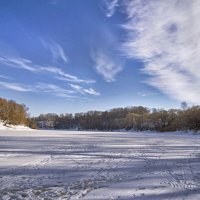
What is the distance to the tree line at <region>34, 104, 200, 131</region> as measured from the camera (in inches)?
3815

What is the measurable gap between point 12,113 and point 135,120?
6704 cm

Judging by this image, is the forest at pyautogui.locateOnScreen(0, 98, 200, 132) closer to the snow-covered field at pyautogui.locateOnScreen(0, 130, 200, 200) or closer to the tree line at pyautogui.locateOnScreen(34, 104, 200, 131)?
the tree line at pyautogui.locateOnScreen(34, 104, 200, 131)

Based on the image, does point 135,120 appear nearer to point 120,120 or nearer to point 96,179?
point 120,120

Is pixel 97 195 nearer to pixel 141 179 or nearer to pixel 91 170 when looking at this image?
pixel 141 179

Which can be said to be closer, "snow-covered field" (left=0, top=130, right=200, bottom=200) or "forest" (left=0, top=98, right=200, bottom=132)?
"snow-covered field" (left=0, top=130, right=200, bottom=200)

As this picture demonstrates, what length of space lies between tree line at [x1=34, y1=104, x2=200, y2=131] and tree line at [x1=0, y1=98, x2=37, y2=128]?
42086 millimetres

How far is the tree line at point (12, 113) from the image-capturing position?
82.9m

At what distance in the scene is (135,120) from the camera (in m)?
142

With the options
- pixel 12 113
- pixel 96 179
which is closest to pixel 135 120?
pixel 12 113

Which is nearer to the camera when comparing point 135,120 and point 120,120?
point 135,120

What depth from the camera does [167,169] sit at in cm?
1215

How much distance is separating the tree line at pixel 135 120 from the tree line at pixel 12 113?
1657 inches

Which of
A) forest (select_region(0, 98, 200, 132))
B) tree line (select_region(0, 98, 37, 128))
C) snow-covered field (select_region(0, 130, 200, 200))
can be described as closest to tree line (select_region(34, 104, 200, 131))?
forest (select_region(0, 98, 200, 132))

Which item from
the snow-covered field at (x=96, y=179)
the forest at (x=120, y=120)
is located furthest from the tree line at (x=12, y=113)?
the snow-covered field at (x=96, y=179)
